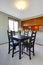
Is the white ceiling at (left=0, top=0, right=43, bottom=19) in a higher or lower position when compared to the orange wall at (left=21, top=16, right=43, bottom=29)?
higher

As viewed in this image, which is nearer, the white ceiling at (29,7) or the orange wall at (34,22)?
the white ceiling at (29,7)

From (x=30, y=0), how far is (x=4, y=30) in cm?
302

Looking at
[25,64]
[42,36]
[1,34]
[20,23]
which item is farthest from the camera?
[20,23]

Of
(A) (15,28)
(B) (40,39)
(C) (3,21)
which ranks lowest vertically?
(B) (40,39)

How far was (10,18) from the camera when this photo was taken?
18.2ft

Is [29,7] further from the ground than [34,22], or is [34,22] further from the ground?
[29,7]

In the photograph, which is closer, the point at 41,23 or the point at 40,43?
→ the point at 40,43

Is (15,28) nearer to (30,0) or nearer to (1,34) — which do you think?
(1,34)

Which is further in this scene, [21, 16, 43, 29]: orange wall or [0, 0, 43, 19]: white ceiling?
[21, 16, 43, 29]: orange wall

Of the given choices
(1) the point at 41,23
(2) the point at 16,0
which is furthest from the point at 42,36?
(2) the point at 16,0

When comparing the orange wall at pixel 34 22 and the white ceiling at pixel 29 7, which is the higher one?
→ the white ceiling at pixel 29 7

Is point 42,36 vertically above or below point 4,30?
below

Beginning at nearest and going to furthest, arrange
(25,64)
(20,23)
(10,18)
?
(25,64) → (10,18) → (20,23)

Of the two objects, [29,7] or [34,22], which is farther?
[34,22]
